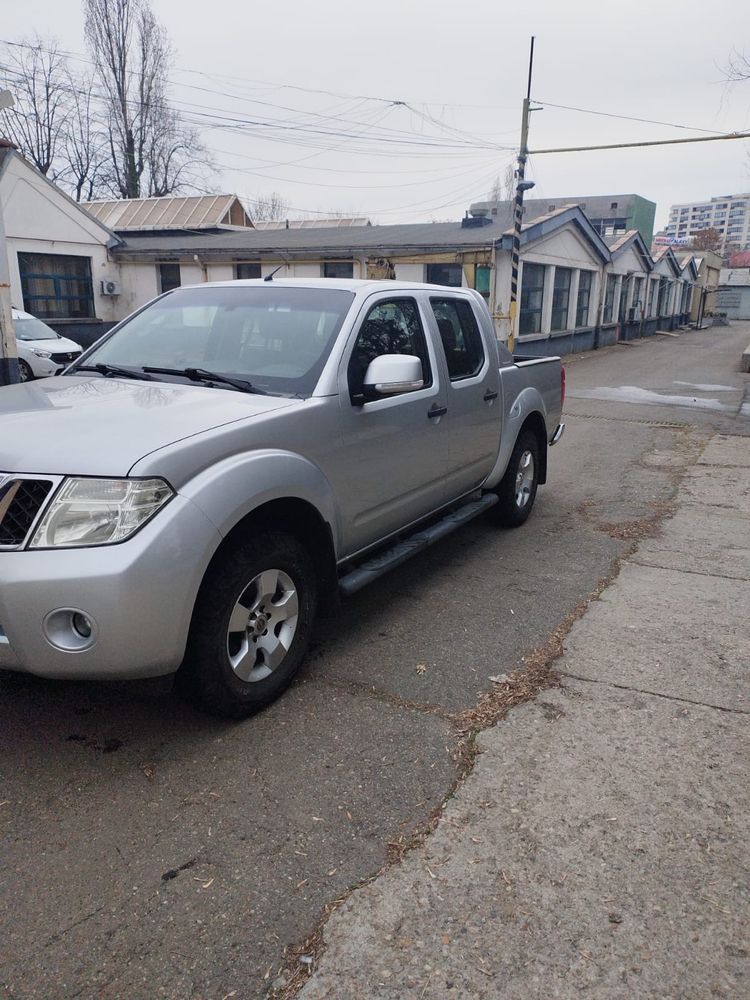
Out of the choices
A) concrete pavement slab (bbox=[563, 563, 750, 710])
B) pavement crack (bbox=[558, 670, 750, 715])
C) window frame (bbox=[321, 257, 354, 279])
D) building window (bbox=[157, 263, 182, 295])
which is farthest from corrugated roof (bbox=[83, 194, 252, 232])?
pavement crack (bbox=[558, 670, 750, 715])

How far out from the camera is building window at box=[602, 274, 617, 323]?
96.0ft

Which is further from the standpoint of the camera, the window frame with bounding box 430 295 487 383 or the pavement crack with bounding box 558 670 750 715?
the window frame with bounding box 430 295 487 383

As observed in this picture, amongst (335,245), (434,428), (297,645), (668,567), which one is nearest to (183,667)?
(297,645)

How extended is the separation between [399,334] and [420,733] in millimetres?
2277

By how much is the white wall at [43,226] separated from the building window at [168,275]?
159 cm

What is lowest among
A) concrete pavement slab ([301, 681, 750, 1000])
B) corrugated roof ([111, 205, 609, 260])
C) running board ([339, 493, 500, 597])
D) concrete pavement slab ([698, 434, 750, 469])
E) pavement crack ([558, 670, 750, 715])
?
concrete pavement slab ([698, 434, 750, 469])

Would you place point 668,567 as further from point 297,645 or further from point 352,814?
point 352,814

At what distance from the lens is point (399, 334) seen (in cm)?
441

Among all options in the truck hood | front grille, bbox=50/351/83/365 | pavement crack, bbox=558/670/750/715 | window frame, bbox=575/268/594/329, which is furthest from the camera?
window frame, bbox=575/268/594/329

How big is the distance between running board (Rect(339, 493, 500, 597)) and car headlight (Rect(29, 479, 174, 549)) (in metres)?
1.32

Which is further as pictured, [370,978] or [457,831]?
[457,831]

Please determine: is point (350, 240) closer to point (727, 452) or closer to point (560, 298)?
point (560, 298)

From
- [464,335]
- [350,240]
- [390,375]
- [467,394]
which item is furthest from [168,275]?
[390,375]

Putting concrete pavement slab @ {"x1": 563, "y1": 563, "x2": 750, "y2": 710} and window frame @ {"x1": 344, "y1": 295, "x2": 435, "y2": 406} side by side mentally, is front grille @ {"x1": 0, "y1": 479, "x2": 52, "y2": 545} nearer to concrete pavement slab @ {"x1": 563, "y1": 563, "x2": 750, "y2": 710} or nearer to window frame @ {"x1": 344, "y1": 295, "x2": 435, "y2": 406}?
window frame @ {"x1": 344, "y1": 295, "x2": 435, "y2": 406}
